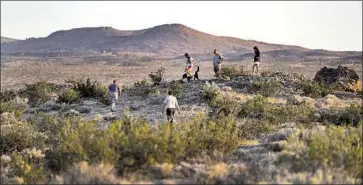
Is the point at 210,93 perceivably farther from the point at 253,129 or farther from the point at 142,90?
the point at 253,129

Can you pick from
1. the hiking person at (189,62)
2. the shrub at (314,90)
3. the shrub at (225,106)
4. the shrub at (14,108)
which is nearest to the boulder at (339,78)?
the shrub at (314,90)

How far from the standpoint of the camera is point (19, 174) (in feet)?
37.1

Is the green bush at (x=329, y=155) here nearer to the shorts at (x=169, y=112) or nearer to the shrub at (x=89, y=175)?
the shrub at (x=89, y=175)

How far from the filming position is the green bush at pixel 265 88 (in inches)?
1007

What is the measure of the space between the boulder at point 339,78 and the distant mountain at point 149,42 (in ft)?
357

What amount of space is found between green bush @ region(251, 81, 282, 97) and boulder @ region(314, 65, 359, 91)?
20.7 feet

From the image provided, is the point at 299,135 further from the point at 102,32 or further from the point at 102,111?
the point at 102,32

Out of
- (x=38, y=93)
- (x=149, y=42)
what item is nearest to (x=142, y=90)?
(x=38, y=93)

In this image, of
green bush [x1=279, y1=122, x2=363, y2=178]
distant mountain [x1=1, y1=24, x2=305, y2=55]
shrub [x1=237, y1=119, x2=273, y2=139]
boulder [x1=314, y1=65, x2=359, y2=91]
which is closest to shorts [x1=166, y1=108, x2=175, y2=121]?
shrub [x1=237, y1=119, x2=273, y2=139]

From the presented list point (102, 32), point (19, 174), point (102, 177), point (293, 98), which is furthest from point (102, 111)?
point (102, 32)

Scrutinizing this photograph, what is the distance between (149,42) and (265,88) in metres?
138

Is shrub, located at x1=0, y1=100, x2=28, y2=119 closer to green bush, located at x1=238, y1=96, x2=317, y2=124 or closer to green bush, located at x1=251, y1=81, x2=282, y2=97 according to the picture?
green bush, located at x1=238, y1=96, x2=317, y2=124

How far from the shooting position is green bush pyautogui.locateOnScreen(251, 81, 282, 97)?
1007 inches

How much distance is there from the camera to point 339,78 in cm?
3164
